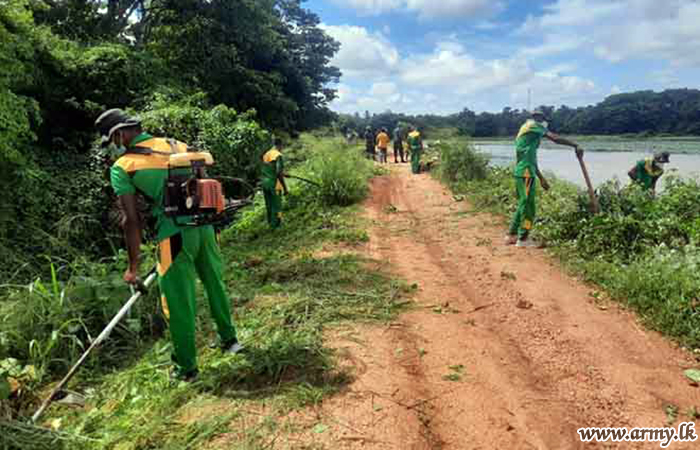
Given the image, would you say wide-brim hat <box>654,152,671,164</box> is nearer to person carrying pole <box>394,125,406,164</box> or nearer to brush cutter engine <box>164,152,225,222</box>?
brush cutter engine <box>164,152,225,222</box>

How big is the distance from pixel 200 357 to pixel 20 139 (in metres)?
6.44

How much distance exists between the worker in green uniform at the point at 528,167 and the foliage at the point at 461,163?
5.93 meters

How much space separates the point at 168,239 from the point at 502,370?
2.56m

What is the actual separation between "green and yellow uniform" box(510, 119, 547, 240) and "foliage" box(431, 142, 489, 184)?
5977 mm

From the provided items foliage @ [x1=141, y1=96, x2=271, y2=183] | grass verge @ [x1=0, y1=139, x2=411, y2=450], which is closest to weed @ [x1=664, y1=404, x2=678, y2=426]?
grass verge @ [x1=0, y1=139, x2=411, y2=450]

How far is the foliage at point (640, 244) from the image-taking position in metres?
3.93

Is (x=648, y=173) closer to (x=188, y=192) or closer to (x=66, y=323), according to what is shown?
(x=188, y=192)

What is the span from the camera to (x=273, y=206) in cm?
854

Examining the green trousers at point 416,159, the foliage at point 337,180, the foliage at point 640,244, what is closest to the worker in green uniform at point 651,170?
the foliage at point 640,244

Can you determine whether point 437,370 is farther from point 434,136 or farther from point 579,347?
point 434,136

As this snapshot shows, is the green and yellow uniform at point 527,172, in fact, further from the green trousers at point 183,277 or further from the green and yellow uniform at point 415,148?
the green and yellow uniform at point 415,148

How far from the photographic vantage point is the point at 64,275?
6.11m

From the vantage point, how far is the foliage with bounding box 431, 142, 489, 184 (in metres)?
12.4

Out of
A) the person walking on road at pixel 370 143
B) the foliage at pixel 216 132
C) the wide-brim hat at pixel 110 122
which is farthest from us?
the person walking on road at pixel 370 143
